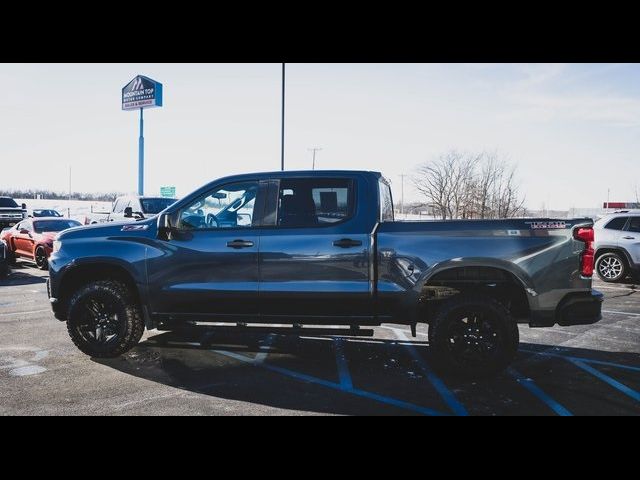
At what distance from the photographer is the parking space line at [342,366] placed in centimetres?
453

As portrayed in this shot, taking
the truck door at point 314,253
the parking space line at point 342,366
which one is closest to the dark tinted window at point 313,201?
the truck door at point 314,253

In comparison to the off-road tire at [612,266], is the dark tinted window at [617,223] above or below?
above

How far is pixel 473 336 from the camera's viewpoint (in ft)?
15.3

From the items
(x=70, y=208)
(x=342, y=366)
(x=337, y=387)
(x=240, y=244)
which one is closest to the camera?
(x=337, y=387)

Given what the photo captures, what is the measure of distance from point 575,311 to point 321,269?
2396 millimetres

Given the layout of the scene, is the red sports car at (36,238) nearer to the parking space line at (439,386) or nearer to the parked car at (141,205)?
the parked car at (141,205)

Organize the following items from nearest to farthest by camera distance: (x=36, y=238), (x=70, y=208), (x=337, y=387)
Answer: (x=337, y=387)
(x=36, y=238)
(x=70, y=208)

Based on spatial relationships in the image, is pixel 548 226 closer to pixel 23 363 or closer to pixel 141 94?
pixel 23 363

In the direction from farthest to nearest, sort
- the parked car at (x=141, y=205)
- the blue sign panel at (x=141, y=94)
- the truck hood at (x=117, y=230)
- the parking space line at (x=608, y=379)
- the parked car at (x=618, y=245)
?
the blue sign panel at (x=141, y=94) < the parked car at (x=141, y=205) < the parked car at (x=618, y=245) < the truck hood at (x=117, y=230) < the parking space line at (x=608, y=379)

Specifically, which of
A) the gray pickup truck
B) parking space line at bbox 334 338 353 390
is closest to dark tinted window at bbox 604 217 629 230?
the gray pickup truck

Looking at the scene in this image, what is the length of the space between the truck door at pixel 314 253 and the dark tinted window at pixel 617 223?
8.93 metres

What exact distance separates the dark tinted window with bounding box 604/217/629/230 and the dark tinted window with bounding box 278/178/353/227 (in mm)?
9018

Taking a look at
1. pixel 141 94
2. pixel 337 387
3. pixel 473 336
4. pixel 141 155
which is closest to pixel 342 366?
pixel 337 387
